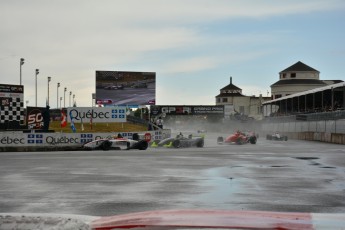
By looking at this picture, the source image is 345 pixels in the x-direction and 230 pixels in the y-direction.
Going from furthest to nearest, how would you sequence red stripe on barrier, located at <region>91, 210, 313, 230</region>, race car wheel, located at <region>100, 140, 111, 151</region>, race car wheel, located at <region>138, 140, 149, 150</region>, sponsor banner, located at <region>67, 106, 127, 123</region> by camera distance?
sponsor banner, located at <region>67, 106, 127, 123</region> < race car wheel, located at <region>138, 140, 149, 150</region> < race car wheel, located at <region>100, 140, 111, 151</region> < red stripe on barrier, located at <region>91, 210, 313, 230</region>

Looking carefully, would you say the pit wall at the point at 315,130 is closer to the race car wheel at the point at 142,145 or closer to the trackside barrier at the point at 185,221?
the race car wheel at the point at 142,145

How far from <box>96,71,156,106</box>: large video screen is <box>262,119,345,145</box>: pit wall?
1546 centimetres

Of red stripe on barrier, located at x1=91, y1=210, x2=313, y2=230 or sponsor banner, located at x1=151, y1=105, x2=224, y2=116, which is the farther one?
sponsor banner, located at x1=151, y1=105, x2=224, y2=116

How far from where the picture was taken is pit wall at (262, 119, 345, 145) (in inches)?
1485

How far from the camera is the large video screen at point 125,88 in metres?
49.4

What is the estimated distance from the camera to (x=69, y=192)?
937cm

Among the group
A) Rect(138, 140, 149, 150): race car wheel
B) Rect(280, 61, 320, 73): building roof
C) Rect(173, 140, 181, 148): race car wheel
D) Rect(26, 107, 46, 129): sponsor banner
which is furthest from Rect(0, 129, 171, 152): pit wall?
Rect(280, 61, 320, 73): building roof

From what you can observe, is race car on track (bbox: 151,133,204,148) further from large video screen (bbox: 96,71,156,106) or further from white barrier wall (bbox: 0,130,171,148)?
large video screen (bbox: 96,71,156,106)

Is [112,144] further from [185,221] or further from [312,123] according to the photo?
[312,123]

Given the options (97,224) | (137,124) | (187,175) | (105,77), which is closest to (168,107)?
(137,124)

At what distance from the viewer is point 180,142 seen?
30172mm

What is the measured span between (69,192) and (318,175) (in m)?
6.63

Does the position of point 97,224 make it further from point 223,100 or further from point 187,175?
point 223,100

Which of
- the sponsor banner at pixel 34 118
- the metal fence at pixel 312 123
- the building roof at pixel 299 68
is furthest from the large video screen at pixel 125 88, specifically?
the building roof at pixel 299 68
